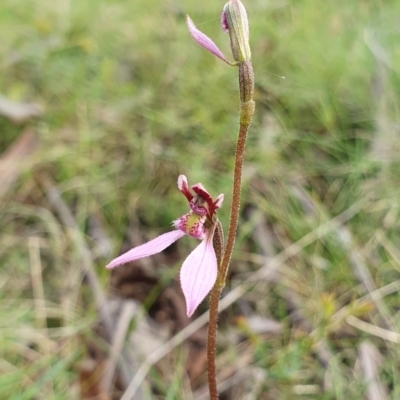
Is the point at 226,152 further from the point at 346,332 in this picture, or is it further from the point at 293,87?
the point at 346,332

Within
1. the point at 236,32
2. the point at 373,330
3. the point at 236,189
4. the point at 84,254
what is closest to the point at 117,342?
the point at 84,254

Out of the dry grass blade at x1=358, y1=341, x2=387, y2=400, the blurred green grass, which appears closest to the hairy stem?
the blurred green grass

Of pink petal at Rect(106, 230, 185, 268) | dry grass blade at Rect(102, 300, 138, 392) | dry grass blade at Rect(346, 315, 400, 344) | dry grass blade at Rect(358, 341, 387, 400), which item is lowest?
dry grass blade at Rect(102, 300, 138, 392)

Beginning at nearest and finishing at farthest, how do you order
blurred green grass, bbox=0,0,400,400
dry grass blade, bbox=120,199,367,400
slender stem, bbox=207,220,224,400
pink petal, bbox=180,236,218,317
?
pink petal, bbox=180,236,218,317, slender stem, bbox=207,220,224,400, dry grass blade, bbox=120,199,367,400, blurred green grass, bbox=0,0,400,400

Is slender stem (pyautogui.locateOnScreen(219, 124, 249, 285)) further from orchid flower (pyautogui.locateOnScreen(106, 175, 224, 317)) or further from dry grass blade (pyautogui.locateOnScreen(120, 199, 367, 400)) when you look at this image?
dry grass blade (pyautogui.locateOnScreen(120, 199, 367, 400))

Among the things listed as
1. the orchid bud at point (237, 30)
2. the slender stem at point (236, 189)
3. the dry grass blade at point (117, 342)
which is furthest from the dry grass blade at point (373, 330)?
the orchid bud at point (237, 30)

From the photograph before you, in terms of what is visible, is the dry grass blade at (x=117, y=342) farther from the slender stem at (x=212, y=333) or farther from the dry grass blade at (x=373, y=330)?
the dry grass blade at (x=373, y=330)
